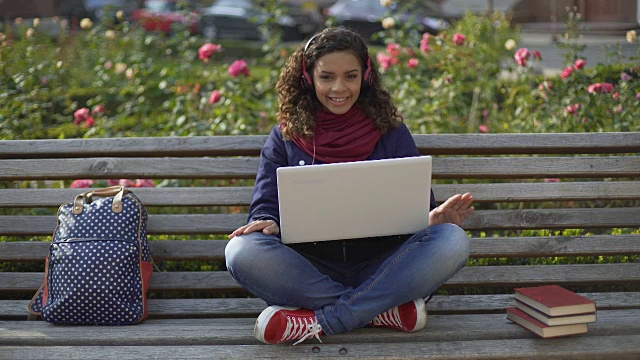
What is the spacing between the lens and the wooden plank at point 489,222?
11.0 feet

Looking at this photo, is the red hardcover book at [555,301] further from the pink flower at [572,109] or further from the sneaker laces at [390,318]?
the pink flower at [572,109]

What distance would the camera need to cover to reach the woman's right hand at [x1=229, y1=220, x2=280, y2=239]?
2.90 meters

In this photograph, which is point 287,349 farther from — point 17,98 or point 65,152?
point 17,98

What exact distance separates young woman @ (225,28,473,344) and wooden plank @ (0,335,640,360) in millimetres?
75

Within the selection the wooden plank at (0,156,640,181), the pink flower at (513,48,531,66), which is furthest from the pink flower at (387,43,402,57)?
the wooden plank at (0,156,640,181)

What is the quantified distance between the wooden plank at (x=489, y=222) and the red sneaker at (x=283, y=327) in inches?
27.4

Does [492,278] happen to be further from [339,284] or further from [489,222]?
[339,284]

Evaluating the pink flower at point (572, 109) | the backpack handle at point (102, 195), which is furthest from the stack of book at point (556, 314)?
the pink flower at point (572, 109)

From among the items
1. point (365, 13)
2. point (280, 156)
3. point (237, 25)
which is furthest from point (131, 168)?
point (237, 25)

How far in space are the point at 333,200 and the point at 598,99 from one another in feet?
6.94

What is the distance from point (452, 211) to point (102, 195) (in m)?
1.29

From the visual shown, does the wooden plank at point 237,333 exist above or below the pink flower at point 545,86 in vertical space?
below

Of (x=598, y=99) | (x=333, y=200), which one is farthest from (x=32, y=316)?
(x=598, y=99)

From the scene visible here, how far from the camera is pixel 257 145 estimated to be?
3412mm
